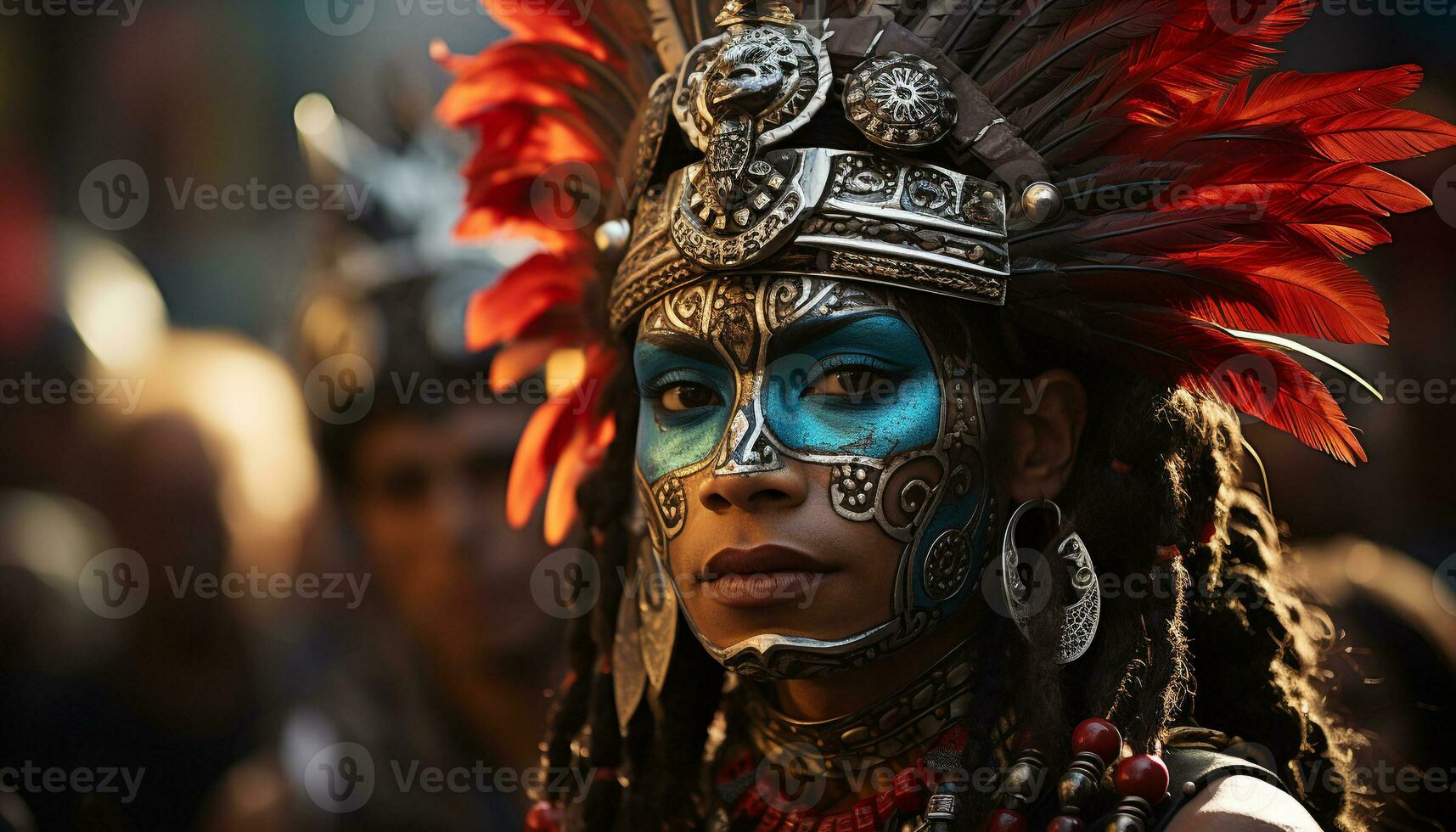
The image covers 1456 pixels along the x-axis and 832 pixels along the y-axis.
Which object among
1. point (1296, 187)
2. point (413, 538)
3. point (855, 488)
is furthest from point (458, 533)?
point (1296, 187)

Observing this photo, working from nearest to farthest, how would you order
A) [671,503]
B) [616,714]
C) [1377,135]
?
[1377,135] → [671,503] → [616,714]

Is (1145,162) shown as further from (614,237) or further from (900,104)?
(614,237)

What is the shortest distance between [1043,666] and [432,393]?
9.82 ft

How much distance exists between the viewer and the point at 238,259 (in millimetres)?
8086

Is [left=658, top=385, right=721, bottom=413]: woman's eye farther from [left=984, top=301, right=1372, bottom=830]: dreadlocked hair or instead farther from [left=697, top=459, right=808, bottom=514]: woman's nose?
[left=984, top=301, right=1372, bottom=830]: dreadlocked hair

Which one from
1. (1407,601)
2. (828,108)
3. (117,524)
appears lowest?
(117,524)

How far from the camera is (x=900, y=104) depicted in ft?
8.78

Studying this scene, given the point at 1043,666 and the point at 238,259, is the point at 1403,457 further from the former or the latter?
the point at 238,259

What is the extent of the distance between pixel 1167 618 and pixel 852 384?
29.7 inches

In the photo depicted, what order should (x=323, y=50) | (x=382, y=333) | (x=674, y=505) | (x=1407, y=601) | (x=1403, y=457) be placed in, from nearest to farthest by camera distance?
(x=674, y=505) < (x=1407, y=601) < (x=1403, y=457) < (x=382, y=333) < (x=323, y=50)

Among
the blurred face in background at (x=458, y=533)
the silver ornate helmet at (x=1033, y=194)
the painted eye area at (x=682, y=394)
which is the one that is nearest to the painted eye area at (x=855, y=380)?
the silver ornate helmet at (x=1033, y=194)

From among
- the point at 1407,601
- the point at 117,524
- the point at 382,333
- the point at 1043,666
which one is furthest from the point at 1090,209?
the point at 117,524

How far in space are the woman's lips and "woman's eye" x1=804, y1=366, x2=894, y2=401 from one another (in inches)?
12.5

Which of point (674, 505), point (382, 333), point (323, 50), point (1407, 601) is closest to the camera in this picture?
point (674, 505)
